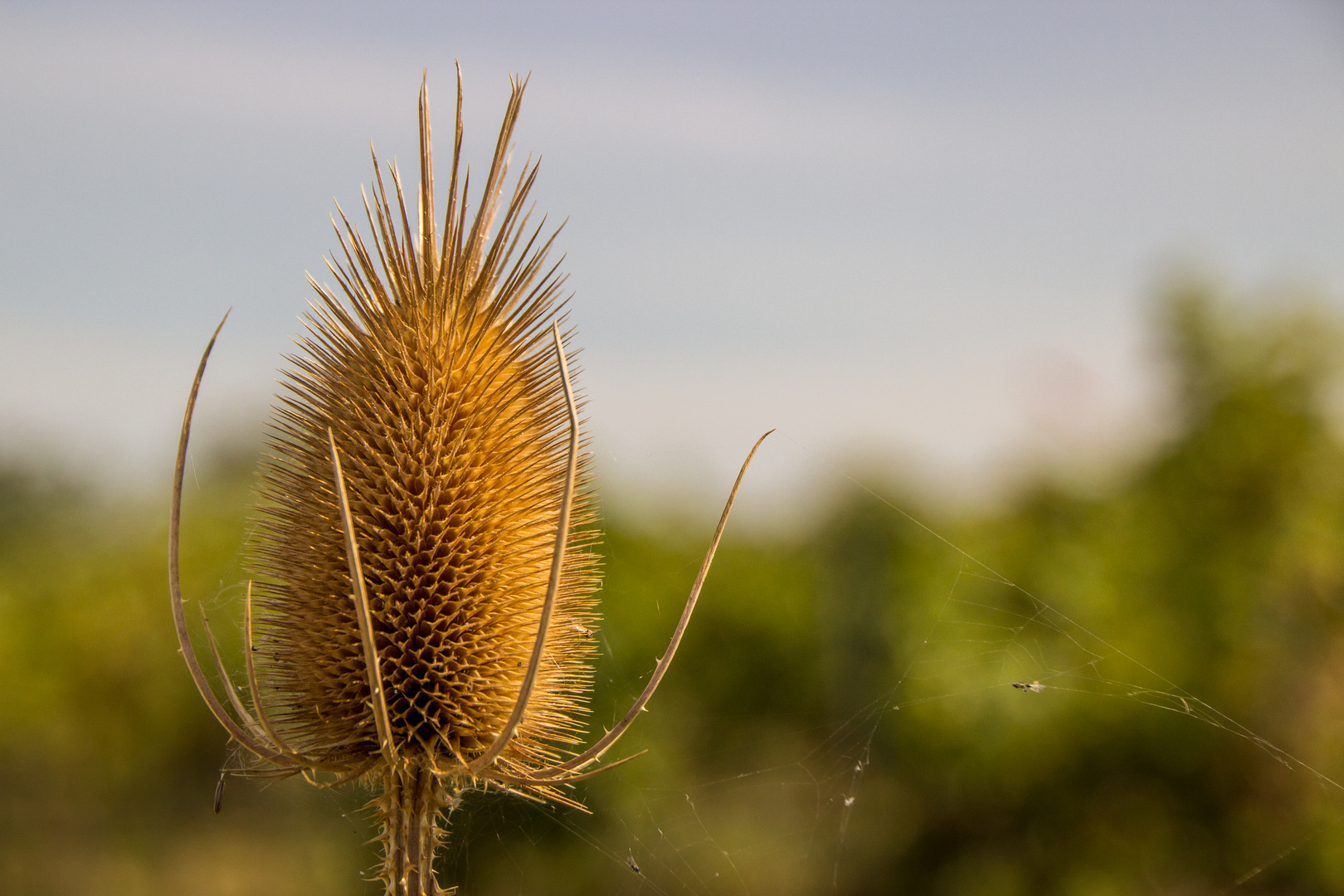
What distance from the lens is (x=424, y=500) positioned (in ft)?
8.21

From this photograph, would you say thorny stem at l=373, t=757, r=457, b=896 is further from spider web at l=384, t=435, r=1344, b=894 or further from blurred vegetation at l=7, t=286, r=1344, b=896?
spider web at l=384, t=435, r=1344, b=894

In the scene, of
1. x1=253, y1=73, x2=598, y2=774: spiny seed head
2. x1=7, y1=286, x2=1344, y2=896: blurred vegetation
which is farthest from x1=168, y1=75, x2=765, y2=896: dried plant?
x1=7, y1=286, x2=1344, y2=896: blurred vegetation

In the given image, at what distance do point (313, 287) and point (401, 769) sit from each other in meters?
1.41

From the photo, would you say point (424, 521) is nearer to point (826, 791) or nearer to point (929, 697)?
point (826, 791)

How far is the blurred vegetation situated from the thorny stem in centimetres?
897

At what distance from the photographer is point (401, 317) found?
2566 millimetres

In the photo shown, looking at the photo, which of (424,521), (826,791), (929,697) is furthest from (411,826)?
(929,697)

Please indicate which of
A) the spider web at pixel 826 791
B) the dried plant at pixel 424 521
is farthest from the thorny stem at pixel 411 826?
the spider web at pixel 826 791

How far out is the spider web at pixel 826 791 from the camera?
40.2 feet

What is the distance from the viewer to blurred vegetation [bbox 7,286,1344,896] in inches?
536

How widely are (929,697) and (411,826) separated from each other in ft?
35.6

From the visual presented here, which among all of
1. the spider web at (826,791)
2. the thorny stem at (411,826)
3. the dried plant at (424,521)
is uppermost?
the dried plant at (424,521)

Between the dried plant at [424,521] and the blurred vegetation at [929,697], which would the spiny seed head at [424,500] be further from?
the blurred vegetation at [929,697]

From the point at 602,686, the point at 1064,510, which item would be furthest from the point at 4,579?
the point at 1064,510
